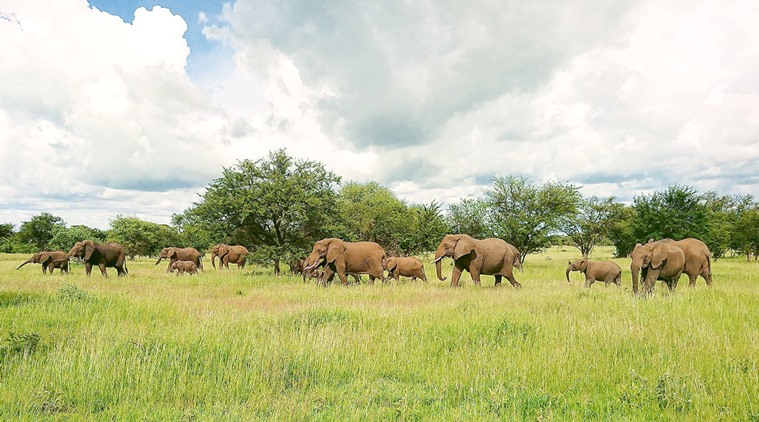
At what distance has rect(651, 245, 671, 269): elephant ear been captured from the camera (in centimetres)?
1415

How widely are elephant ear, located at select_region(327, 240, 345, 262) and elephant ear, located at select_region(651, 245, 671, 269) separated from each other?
1253 centimetres

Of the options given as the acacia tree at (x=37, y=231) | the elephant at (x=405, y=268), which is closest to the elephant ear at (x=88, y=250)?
the elephant at (x=405, y=268)

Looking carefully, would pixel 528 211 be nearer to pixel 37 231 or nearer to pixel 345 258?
pixel 345 258

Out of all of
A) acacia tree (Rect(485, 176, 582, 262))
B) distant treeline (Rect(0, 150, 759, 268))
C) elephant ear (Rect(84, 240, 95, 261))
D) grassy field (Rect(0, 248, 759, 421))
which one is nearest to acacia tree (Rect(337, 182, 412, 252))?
distant treeline (Rect(0, 150, 759, 268))

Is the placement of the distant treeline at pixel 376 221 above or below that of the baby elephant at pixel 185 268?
above

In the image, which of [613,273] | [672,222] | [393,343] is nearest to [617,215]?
[672,222]

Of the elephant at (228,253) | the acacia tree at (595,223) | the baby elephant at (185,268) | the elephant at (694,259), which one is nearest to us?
the elephant at (694,259)

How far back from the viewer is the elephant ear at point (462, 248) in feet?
56.5

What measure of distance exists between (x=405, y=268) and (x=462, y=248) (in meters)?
5.94

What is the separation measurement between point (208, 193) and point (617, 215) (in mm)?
59333

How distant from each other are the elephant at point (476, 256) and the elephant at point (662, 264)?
489 cm

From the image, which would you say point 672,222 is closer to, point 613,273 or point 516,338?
point 613,273

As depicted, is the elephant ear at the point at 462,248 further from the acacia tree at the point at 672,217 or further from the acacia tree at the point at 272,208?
the acacia tree at the point at 672,217

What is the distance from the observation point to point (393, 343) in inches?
293
